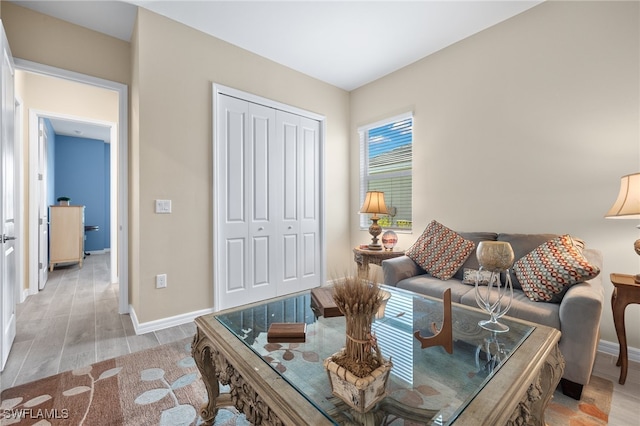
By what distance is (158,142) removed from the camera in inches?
96.7

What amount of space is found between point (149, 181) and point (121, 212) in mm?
700

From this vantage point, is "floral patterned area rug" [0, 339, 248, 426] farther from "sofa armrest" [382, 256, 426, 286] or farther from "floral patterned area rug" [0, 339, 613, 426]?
"sofa armrest" [382, 256, 426, 286]

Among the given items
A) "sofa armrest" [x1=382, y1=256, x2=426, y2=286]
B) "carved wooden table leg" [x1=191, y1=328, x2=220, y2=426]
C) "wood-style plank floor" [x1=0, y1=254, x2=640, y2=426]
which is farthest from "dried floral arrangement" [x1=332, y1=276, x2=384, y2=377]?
"sofa armrest" [x1=382, y1=256, x2=426, y2=286]

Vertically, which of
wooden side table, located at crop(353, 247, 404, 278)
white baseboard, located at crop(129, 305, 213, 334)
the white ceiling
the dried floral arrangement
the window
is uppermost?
the white ceiling

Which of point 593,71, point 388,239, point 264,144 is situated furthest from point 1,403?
point 593,71

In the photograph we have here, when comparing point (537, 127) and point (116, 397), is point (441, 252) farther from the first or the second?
point (116, 397)

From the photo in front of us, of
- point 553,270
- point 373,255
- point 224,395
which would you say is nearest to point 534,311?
point 553,270

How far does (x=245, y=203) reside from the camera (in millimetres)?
3029

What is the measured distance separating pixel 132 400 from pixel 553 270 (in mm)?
2631

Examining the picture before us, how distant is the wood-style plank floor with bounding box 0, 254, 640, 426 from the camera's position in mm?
1684

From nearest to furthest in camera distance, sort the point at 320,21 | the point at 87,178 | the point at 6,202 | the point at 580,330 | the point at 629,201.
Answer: the point at 580,330 < the point at 629,201 < the point at 6,202 < the point at 320,21 < the point at 87,178

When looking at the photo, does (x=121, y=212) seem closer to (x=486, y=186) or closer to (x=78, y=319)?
(x=78, y=319)

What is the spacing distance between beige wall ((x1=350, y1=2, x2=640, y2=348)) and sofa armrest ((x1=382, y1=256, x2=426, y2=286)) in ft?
2.48

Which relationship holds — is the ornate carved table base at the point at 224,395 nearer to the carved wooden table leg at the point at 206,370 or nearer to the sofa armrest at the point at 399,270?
the carved wooden table leg at the point at 206,370
